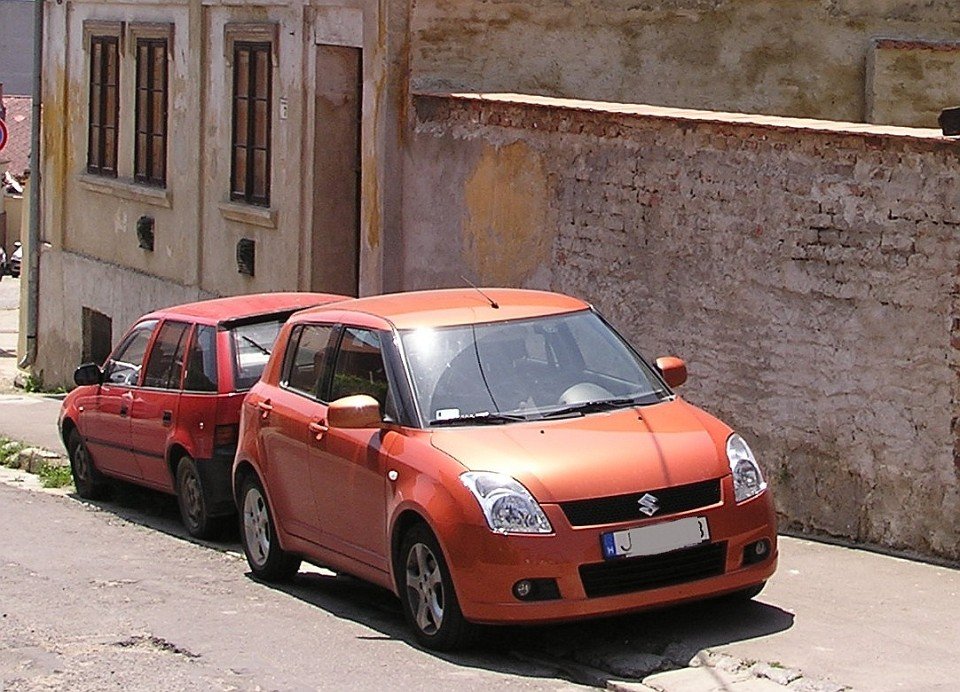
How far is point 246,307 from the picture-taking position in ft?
40.3

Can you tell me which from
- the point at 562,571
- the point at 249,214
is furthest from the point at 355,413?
the point at 249,214

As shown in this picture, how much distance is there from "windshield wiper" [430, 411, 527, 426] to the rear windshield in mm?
3429

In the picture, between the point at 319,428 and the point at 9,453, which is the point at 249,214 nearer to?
the point at 9,453

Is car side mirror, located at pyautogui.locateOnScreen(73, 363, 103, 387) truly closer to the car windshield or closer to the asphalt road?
the asphalt road

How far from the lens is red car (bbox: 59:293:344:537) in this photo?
11.8m

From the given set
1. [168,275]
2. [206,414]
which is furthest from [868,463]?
[168,275]

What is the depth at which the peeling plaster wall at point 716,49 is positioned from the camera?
16172mm

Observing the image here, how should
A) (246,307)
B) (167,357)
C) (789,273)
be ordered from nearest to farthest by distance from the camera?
(789,273) < (246,307) < (167,357)

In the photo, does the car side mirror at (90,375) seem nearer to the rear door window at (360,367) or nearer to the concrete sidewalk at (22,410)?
Result: the concrete sidewalk at (22,410)

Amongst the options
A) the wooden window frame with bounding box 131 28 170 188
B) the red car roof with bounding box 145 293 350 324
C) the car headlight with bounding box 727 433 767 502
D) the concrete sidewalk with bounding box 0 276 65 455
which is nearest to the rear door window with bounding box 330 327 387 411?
the car headlight with bounding box 727 433 767 502

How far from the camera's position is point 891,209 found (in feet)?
33.4

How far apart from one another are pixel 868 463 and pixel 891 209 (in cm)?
150

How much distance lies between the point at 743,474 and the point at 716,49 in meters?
8.80

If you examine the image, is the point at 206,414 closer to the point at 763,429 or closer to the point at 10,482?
the point at 763,429
